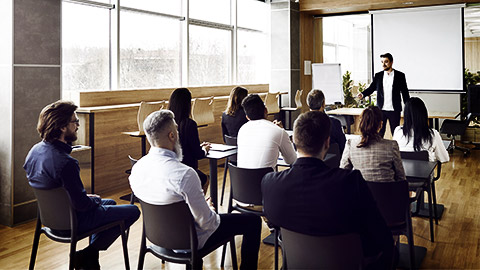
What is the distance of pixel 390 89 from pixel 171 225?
479 centimetres

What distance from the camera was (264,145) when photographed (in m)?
3.38

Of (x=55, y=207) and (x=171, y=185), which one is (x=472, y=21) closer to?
(x=171, y=185)

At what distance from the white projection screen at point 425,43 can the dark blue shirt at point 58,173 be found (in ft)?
26.1

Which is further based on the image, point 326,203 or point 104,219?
point 104,219

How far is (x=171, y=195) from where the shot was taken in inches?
89.9

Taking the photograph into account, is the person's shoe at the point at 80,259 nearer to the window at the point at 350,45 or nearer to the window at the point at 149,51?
the window at the point at 149,51

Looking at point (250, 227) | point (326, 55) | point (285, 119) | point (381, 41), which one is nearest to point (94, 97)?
point (250, 227)

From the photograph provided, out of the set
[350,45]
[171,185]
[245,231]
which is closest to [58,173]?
[171,185]

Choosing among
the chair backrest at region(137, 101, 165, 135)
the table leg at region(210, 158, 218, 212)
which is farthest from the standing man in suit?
the table leg at region(210, 158, 218, 212)

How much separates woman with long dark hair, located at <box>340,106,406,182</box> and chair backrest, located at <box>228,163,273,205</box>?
63 cm

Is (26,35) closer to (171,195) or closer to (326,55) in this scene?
(171,195)

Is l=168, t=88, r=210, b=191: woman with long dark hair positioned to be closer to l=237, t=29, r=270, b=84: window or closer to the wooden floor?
the wooden floor

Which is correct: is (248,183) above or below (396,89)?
below

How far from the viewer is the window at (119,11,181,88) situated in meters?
6.93
